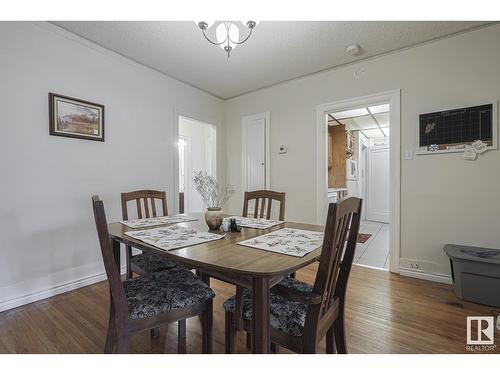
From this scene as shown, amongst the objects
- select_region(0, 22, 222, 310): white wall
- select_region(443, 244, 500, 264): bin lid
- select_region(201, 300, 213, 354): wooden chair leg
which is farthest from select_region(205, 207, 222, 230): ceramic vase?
select_region(443, 244, 500, 264): bin lid

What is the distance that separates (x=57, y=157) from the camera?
2.18 m

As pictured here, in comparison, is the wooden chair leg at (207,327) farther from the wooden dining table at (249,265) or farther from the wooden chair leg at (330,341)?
the wooden chair leg at (330,341)

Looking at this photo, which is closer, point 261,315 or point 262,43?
point 261,315

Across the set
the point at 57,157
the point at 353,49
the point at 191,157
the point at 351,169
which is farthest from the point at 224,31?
the point at 351,169

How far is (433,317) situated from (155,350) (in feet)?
6.36

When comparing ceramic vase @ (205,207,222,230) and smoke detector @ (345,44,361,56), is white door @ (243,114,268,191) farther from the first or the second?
ceramic vase @ (205,207,222,230)

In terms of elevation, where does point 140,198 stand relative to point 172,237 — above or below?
above

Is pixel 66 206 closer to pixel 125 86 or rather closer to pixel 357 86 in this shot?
pixel 125 86

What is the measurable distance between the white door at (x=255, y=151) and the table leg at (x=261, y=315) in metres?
2.78

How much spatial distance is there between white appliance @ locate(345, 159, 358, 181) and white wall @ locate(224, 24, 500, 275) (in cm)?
235

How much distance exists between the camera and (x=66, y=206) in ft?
7.38

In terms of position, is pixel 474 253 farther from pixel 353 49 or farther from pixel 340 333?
pixel 353 49

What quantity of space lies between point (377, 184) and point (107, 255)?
6339 mm

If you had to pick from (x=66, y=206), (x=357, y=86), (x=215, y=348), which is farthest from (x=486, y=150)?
(x=66, y=206)
